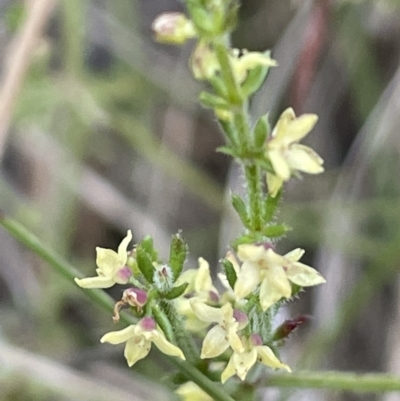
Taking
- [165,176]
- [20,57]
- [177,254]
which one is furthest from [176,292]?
[165,176]

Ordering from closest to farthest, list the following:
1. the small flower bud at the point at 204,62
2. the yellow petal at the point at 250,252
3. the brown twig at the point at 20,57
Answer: the yellow petal at the point at 250,252
the small flower bud at the point at 204,62
the brown twig at the point at 20,57

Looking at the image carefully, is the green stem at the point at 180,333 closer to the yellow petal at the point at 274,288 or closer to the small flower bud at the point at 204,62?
the yellow petal at the point at 274,288

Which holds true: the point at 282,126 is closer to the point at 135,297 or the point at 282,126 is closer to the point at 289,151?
the point at 289,151

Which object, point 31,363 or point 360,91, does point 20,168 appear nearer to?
point 31,363

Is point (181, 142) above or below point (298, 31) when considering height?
below

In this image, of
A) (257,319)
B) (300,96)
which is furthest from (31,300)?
(257,319)

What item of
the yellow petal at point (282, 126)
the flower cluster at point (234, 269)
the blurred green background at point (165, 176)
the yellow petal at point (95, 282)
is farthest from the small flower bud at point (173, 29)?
the blurred green background at point (165, 176)
